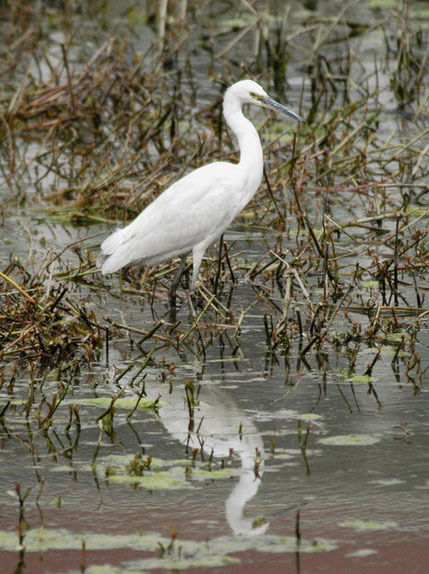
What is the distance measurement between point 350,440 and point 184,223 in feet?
9.02

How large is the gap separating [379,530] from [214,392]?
5.65 ft

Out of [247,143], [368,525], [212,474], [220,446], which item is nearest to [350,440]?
[220,446]

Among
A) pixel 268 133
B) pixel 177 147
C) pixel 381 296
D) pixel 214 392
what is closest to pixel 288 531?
pixel 214 392

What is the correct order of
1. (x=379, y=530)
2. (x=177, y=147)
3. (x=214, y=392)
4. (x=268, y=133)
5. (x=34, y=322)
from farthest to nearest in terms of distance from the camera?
1. (x=268, y=133)
2. (x=177, y=147)
3. (x=34, y=322)
4. (x=214, y=392)
5. (x=379, y=530)

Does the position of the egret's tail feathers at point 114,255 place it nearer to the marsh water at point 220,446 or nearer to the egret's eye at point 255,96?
the marsh water at point 220,446

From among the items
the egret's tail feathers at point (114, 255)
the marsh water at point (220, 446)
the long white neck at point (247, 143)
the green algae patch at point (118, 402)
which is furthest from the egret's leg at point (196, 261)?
the green algae patch at point (118, 402)

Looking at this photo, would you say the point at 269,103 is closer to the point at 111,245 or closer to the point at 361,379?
the point at 111,245

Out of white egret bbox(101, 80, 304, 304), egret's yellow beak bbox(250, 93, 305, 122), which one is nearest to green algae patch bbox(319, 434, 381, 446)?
white egret bbox(101, 80, 304, 304)

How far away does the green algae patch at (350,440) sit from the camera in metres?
5.09

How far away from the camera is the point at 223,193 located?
295 inches

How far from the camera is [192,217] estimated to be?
7.54 m

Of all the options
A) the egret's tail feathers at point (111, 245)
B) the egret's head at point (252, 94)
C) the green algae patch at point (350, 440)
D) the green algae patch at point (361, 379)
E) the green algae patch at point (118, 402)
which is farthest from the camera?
the egret's head at point (252, 94)

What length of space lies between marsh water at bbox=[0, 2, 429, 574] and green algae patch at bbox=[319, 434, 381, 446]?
0.01 meters

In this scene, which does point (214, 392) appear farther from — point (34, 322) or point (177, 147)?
point (177, 147)
